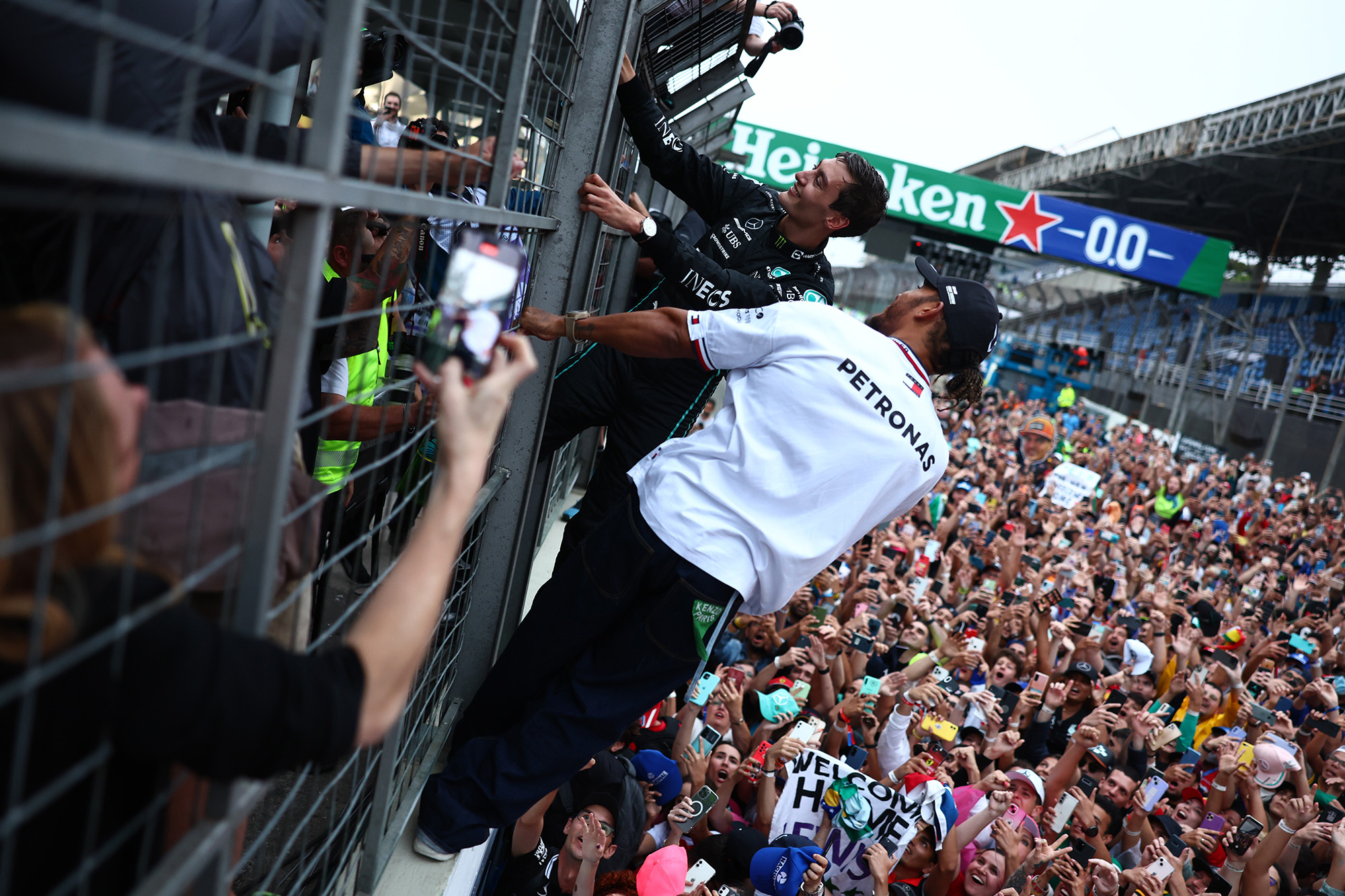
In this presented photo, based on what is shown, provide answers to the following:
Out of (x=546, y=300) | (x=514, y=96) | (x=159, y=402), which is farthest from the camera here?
(x=546, y=300)

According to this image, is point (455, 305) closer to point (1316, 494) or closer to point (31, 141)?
point (31, 141)

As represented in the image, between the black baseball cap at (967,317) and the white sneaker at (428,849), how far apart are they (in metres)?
1.86

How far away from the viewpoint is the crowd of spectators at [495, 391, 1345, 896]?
3436 mm

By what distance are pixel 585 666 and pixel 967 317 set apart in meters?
1.38

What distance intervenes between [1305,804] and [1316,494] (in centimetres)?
1667

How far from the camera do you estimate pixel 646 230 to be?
2.56 meters

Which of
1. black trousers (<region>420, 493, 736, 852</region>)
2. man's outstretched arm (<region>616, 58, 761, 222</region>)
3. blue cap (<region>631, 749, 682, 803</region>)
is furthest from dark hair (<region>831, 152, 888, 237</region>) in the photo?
blue cap (<region>631, 749, 682, 803</region>)

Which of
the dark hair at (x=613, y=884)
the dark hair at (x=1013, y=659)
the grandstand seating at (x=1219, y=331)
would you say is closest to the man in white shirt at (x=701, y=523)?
the dark hair at (x=613, y=884)

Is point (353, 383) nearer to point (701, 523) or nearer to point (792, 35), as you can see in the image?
point (701, 523)

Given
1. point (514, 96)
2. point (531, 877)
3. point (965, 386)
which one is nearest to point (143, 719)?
point (514, 96)

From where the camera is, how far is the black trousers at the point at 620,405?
313cm

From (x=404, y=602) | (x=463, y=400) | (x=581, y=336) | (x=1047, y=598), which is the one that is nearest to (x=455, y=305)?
(x=463, y=400)

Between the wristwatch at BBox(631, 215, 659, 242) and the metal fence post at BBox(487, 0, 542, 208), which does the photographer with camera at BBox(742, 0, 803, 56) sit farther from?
the metal fence post at BBox(487, 0, 542, 208)

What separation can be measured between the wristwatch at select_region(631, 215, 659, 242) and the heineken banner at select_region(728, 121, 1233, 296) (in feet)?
54.5
